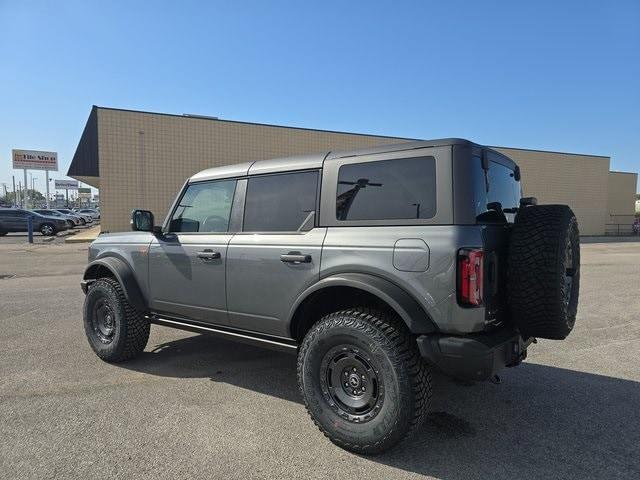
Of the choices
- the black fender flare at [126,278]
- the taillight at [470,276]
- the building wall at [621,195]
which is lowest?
the black fender flare at [126,278]

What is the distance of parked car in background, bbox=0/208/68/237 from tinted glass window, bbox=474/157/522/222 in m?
29.2

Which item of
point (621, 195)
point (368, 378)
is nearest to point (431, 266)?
point (368, 378)

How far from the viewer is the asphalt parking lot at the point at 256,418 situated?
2.88m

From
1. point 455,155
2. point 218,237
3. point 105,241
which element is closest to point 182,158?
point 105,241

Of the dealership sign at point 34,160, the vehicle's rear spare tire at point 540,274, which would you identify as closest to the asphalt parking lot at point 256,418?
the vehicle's rear spare tire at point 540,274

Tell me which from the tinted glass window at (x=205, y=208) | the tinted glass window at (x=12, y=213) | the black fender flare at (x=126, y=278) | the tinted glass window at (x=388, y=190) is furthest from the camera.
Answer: the tinted glass window at (x=12, y=213)

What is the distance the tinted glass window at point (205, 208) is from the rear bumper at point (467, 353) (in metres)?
2.11

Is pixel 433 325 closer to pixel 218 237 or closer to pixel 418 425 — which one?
pixel 418 425

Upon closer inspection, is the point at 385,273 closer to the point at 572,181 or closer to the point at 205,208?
the point at 205,208

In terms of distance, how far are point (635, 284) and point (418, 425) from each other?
32.3 ft

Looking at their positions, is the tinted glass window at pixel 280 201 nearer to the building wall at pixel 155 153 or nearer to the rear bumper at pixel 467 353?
the rear bumper at pixel 467 353

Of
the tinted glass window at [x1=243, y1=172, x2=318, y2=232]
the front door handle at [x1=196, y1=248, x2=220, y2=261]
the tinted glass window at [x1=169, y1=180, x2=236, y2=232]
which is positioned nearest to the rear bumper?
the tinted glass window at [x1=243, y1=172, x2=318, y2=232]

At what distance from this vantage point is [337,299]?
3.48 m

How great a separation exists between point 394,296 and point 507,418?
1571mm
